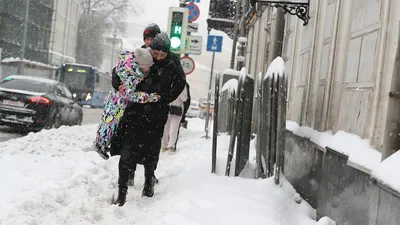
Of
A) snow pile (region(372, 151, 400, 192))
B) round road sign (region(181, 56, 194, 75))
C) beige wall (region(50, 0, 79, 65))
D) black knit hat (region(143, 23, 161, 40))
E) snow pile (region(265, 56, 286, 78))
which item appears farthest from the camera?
beige wall (region(50, 0, 79, 65))

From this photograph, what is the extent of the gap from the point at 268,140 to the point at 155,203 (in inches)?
52.8

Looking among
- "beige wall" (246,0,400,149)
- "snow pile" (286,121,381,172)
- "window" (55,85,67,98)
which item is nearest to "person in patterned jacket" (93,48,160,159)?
"snow pile" (286,121,381,172)

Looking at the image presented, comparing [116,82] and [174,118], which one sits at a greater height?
[116,82]

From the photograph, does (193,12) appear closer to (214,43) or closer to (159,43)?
(214,43)

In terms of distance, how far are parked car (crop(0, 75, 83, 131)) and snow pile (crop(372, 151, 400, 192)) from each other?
936cm

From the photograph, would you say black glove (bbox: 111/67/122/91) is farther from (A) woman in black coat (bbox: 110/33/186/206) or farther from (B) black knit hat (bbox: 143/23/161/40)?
(B) black knit hat (bbox: 143/23/161/40)

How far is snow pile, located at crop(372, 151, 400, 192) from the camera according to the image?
2438 millimetres

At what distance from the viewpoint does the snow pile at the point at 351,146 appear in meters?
2.97

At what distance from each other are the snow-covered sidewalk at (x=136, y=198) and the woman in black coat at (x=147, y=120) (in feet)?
1.35

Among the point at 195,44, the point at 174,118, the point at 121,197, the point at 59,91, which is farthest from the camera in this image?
the point at 195,44

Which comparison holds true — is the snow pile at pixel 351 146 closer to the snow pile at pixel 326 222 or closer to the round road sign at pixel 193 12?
the snow pile at pixel 326 222

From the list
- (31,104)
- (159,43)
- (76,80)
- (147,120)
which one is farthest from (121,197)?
(76,80)

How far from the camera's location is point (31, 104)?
10.6 metres

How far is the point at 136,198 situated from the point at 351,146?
2291mm
